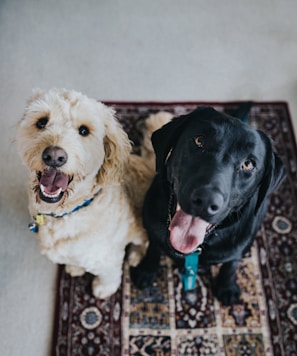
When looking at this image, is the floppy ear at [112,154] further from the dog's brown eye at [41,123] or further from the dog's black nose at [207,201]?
the dog's black nose at [207,201]

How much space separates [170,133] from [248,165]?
28cm

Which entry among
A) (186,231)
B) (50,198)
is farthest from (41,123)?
(186,231)

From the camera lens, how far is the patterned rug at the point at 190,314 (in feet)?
5.83

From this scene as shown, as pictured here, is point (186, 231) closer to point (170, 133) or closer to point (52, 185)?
point (170, 133)

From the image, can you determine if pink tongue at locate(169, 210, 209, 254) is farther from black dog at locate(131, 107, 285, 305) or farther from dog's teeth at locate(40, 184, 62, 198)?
dog's teeth at locate(40, 184, 62, 198)

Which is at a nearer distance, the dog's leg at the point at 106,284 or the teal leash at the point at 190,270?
the teal leash at the point at 190,270

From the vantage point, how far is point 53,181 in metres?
1.33

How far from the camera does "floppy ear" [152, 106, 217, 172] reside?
4.44ft

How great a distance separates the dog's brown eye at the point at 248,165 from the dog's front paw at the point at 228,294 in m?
0.75

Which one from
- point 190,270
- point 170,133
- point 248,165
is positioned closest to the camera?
point 248,165

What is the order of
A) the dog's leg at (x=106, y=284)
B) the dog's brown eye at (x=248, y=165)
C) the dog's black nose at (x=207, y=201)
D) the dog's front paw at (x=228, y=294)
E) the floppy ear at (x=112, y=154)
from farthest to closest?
the dog's front paw at (x=228, y=294) < the dog's leg at (x=106, y=284) < the floppy ear at (x=112, y=154) < the dog's brown eye at (x=248, y=165) < the dog's black nose at (x=207, y=201)

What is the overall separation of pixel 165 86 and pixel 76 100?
1.09 metres

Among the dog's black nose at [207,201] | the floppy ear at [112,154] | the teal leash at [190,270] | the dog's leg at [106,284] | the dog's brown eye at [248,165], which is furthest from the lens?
the dog's leg at [106,284]

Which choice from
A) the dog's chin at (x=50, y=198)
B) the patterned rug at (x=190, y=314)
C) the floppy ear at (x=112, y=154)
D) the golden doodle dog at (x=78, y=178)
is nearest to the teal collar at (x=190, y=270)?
the patterned rug at (x=190, y=314)
